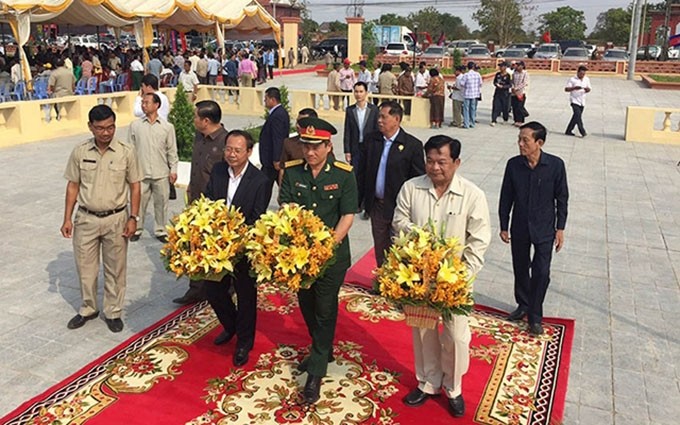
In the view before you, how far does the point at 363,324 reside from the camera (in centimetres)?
529

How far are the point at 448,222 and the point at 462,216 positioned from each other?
0.09 m

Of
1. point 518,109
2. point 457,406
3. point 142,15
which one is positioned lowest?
point 457,406

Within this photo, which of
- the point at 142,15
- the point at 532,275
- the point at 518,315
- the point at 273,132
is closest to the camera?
the point at 532,275

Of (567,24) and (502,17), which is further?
(567,24)

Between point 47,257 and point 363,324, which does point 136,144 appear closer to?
point 47,257

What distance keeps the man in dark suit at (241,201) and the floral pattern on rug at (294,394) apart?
0.84 ft

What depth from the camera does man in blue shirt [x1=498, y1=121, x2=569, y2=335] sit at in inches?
189

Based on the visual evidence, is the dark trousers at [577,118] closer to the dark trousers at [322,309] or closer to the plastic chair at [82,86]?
the dark trousers at [322,309]

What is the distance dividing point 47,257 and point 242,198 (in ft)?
11.1

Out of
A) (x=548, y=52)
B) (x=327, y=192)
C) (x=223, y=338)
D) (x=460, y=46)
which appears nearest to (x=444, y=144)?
(x=327, y=192)

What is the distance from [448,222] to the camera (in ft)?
12.7

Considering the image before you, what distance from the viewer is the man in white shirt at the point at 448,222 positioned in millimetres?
3801

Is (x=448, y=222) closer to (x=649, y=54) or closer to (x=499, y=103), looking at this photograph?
(x=499, y=103)

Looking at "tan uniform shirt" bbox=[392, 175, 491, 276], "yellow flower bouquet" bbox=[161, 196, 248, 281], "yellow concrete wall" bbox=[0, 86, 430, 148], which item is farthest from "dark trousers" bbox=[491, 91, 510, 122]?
"yellow flower bouquet" bbox=[161, 196, 248, 281]
